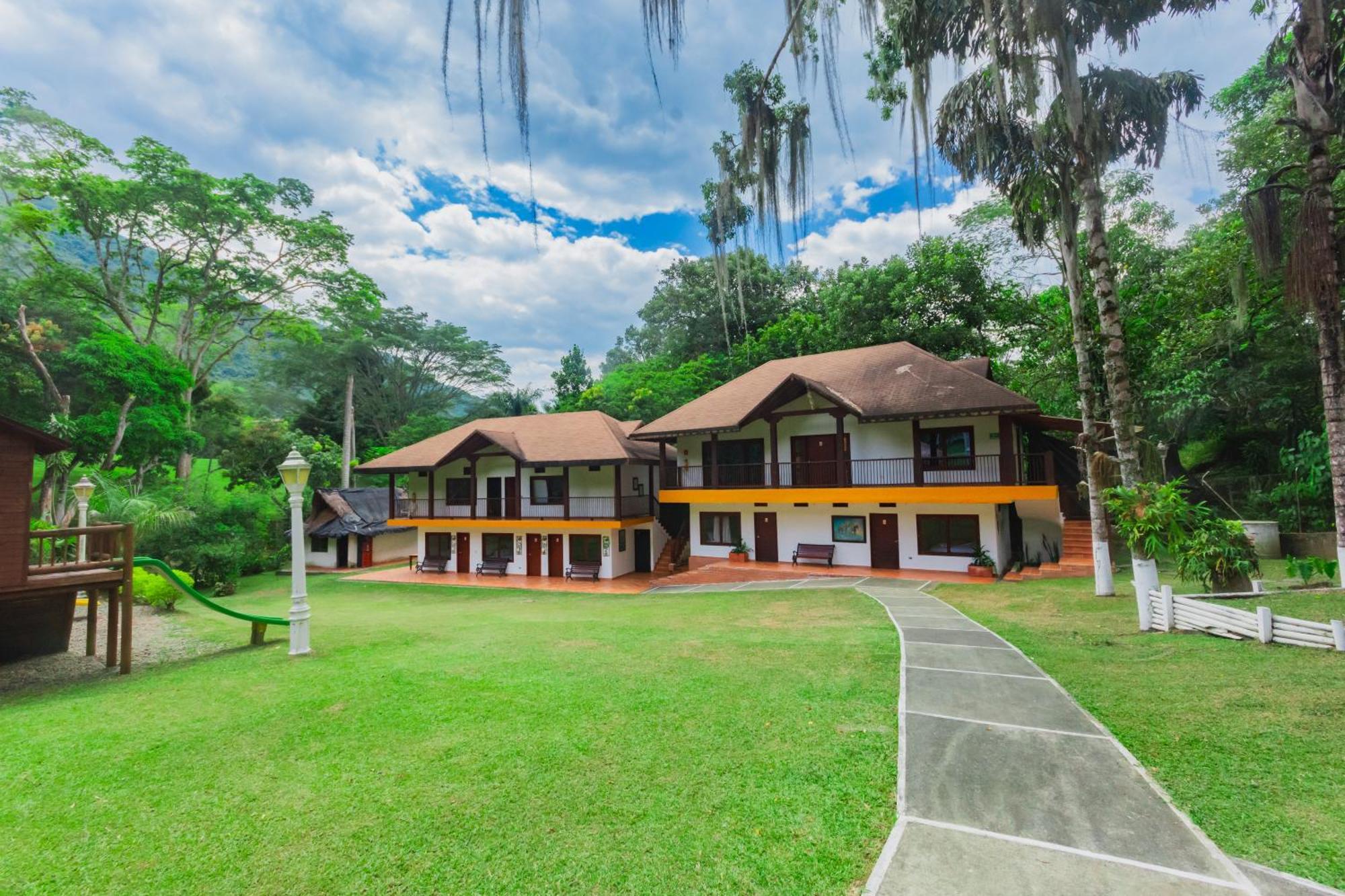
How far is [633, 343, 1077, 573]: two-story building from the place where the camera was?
52.1ft

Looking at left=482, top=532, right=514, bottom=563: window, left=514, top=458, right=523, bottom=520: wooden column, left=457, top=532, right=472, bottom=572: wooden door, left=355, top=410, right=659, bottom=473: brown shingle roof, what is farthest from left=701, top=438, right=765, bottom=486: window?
left=457, top=532, right=472, bottom=572: wooden door

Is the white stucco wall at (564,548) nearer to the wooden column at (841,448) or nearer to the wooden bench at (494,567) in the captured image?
the wooden bench at (494,567)

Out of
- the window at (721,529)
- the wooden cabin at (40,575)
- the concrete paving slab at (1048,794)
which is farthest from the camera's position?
the window at (721,529)

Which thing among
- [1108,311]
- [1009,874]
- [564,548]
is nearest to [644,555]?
[564,548]

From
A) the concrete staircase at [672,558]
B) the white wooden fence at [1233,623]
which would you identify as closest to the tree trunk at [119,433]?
the concrete staircase at [672,558]

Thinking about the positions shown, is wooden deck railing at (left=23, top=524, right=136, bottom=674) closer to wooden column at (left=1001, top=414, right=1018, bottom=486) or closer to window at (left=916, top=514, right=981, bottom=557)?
window at (left=916, top=514, right=981, bottom=557)

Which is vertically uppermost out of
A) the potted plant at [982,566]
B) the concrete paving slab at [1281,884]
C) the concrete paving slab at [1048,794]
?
the concrete paving slab at [1281,884]

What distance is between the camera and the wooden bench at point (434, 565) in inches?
892

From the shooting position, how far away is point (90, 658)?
30.2ft

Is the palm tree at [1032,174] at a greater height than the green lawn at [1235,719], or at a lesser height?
greater

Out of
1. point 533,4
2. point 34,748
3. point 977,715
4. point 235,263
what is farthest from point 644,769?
point 235,263

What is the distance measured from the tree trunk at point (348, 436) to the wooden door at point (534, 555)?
20275 mm

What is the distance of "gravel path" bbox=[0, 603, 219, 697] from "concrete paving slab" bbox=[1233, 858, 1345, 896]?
12.8 metres

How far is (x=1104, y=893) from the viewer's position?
9.50 ft
